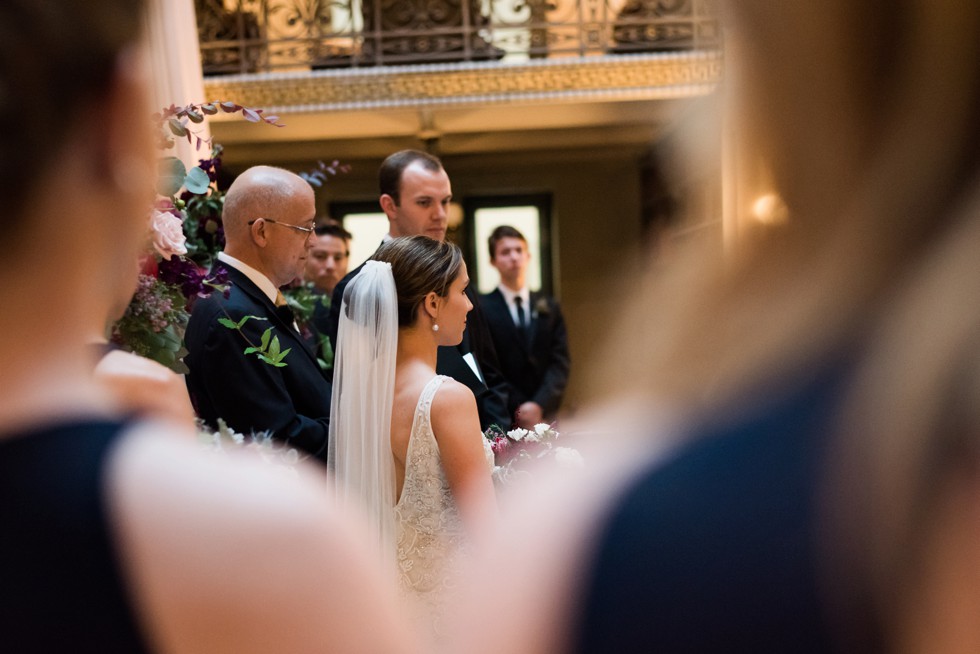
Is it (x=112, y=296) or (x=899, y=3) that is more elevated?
(x=899, y=3)

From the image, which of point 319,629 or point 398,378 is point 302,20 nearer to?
point 398,378

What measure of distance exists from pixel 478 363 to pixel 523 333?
2.61m

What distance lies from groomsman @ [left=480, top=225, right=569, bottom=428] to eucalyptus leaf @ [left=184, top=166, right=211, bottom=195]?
4425 mm

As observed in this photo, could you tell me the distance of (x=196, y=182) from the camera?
224 cm

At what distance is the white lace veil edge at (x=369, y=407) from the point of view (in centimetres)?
293

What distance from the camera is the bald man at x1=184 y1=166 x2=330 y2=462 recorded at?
2.99 metres

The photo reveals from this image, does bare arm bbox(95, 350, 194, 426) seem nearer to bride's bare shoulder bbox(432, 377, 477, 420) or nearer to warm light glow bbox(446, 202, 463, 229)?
bride's bare shoulder bbox(432, 377, 477, 420)

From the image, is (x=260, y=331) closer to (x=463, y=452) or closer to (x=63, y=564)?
(x=463, y=452)

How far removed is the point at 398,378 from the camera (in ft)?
9.82

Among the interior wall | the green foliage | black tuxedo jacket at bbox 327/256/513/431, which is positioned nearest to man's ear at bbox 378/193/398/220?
black tuxedo jacket at bbox 327/256/513/431

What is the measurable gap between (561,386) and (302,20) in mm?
4808

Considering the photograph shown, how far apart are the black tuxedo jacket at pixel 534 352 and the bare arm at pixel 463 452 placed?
3.70 metres

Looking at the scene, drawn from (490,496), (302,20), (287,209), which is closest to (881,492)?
(490,496)

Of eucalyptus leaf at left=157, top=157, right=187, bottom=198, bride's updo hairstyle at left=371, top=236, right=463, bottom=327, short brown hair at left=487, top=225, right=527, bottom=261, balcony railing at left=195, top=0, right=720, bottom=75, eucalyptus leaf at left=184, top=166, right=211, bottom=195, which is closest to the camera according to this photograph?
eucalyptus leaf at left=157, top=157, right=187, bottom=198
